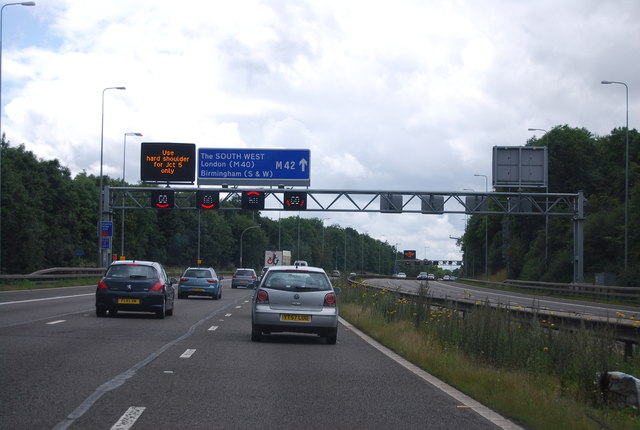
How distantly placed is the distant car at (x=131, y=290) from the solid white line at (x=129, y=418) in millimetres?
14114

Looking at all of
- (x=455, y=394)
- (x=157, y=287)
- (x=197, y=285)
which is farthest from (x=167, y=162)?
(x=455, y=394)

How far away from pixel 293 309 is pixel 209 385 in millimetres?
6720

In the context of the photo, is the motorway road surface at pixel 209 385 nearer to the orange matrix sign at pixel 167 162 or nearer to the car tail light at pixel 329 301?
the car tail light at pixel 329 301

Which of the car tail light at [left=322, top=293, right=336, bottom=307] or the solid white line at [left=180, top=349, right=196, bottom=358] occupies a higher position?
the car tail light at [left=322, top=293, right=336, bottom=307]

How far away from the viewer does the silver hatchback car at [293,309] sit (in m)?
17.3

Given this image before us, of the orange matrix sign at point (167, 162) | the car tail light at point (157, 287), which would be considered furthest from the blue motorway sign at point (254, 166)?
the car tail light at point (157, 287)

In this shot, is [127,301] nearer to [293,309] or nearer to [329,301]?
[293,309]

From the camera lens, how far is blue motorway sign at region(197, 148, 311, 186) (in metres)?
49.6

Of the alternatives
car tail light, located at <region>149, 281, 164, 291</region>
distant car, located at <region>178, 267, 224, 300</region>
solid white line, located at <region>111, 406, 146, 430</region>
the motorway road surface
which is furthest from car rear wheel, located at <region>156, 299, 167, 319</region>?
distant car, located at <region>178, 267, 224, 300</region>

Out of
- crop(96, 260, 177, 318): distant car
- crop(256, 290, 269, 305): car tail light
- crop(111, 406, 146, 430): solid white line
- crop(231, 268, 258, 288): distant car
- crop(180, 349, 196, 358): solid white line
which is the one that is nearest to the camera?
crop(111, 406, 146, 430): solid white line

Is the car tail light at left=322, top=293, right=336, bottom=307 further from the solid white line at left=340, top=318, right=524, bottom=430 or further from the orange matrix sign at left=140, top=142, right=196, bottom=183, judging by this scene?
the orange matrix sign at left=140, top=142, right=196, bottom=183

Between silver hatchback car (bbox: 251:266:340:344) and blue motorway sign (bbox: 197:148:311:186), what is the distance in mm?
31958

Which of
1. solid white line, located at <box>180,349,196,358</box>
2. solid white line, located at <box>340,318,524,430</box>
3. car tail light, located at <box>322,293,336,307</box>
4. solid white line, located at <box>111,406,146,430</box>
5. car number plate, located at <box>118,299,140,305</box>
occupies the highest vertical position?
car tail light, located at <box>322,293,336,307</box>

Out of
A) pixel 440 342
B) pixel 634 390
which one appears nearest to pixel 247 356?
pixel 440 342
